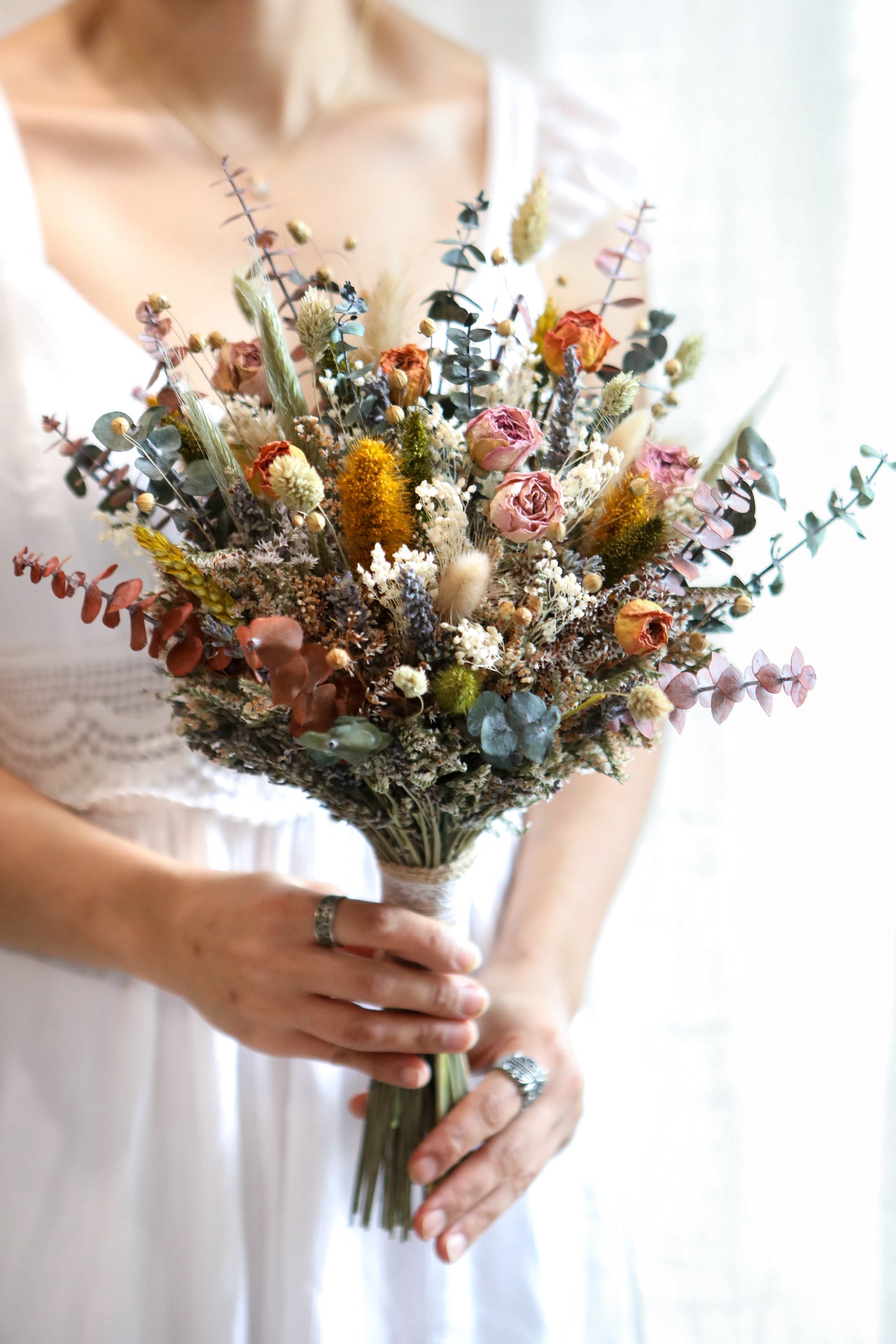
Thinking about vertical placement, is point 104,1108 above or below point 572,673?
below

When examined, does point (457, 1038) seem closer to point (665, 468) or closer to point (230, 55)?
point (665, 468)

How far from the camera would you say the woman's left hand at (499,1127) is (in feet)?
2.35

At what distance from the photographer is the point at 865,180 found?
118 centimetres

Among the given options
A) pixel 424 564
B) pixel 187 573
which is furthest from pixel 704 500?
pixel 187 573

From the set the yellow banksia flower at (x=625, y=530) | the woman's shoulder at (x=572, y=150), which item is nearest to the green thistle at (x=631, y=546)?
the yellow banksia flower at (x=625, y=530)

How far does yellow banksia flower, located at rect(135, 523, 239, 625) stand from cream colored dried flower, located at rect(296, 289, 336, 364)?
0.45 ft

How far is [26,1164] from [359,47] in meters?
1.14

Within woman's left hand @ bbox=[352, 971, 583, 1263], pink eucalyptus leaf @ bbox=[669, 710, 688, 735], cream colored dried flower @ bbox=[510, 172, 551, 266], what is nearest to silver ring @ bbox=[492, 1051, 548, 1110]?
woman's left hand @ bbox=[352, 971, 583, 1263]

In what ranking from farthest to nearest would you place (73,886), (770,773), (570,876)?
(770,773)
(570,876)
(73,886)

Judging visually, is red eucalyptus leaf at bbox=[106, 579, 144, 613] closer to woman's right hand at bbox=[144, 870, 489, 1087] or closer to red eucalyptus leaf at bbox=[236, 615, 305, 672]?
red eucalyptus leaf at bbox=[236, 615, 305, 672]

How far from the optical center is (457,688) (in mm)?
508

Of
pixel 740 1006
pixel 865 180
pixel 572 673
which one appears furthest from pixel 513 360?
pixel 740 1006

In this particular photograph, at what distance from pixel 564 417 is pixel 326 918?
0.36 metres

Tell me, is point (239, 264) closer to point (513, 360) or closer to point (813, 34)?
point (513, 360)
